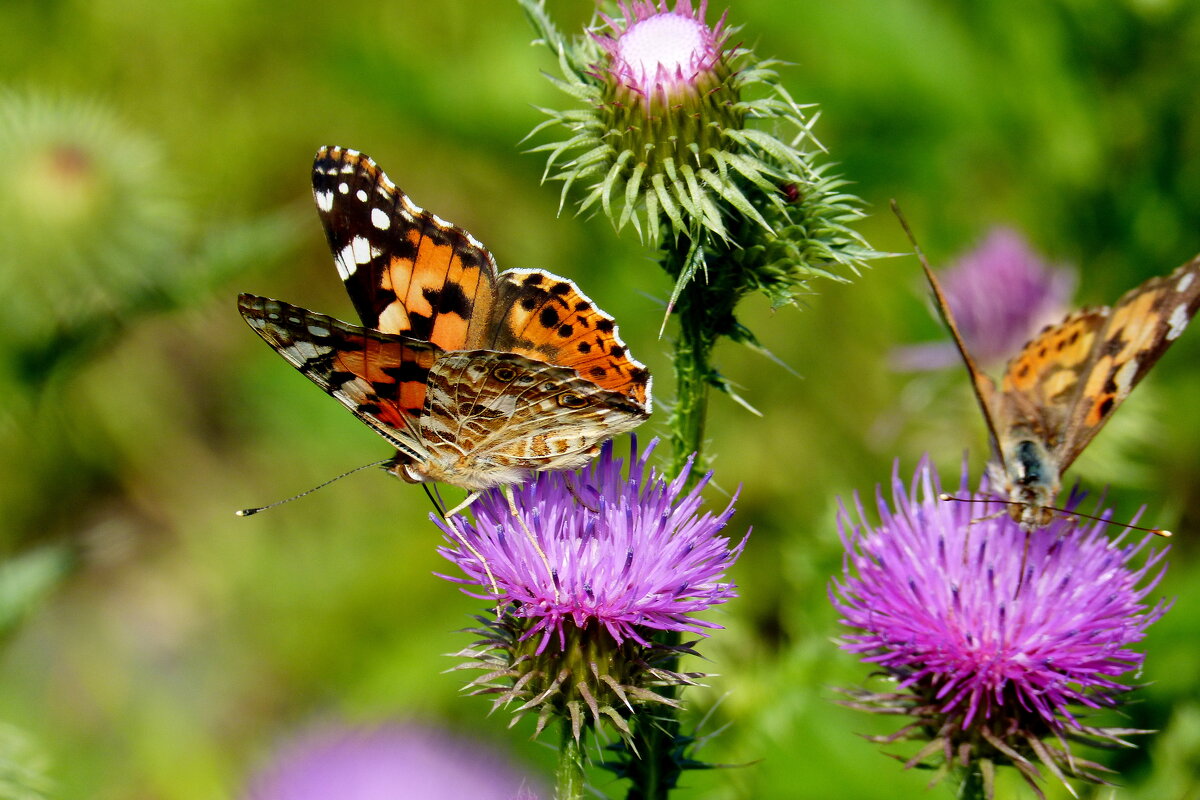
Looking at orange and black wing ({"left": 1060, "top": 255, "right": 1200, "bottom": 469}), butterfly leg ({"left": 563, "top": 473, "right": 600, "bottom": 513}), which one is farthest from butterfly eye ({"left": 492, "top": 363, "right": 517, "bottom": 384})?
orange and black wing ({"left": 1060, "top": 255, "right": 1200, "bottom": 469})

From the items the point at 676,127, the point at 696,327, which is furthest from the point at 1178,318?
the point at 676,127

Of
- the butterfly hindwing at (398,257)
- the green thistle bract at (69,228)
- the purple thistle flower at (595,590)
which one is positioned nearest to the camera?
the purple thistle flower at (595,590)

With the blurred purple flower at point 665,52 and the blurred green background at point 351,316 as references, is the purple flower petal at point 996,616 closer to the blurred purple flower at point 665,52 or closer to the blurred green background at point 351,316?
the blurred purple flower at point 665,52

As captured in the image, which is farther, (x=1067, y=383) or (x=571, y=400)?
(x=1067, y=383)

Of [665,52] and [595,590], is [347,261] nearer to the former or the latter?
[665,52]

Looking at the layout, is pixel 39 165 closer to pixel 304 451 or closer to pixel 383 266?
pixel 304 451

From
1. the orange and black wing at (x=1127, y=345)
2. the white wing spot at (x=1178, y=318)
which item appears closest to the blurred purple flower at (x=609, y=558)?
the orange and black wing at (x=1127, y=345)

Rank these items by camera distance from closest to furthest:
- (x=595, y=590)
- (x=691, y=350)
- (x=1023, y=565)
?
(x=595, y=590) < (x=691, y=350) < (x=1023, y=565)
